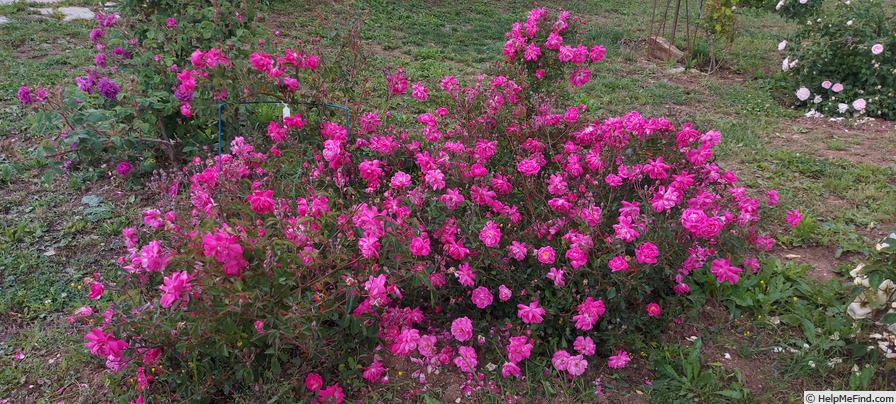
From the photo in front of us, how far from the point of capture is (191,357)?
2.01 metres

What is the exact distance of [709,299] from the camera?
256 cm

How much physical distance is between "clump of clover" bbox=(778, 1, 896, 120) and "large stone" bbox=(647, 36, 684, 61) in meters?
1.26

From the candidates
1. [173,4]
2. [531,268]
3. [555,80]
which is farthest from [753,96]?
[173,4]

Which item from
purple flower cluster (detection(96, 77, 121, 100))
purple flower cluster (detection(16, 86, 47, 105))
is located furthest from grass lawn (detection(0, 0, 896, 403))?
purple flower cluster (detection(96, 77, 121, 100))

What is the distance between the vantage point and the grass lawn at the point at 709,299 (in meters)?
2.15

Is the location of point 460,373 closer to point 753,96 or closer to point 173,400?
point 173,400

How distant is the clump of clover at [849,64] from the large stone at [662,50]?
1256mm

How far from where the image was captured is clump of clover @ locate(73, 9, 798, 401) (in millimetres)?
1813

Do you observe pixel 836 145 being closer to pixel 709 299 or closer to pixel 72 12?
pixel 709 299

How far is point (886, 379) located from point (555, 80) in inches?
85.0

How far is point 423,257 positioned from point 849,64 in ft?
15.2

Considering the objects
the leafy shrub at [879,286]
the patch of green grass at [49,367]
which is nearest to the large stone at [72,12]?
the patch of green grass at [49,367]

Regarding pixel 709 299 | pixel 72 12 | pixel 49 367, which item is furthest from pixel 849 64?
pixel 72 12

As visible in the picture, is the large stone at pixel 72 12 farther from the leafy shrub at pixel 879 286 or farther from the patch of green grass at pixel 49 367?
the leafy shrub at pixel 879 286
